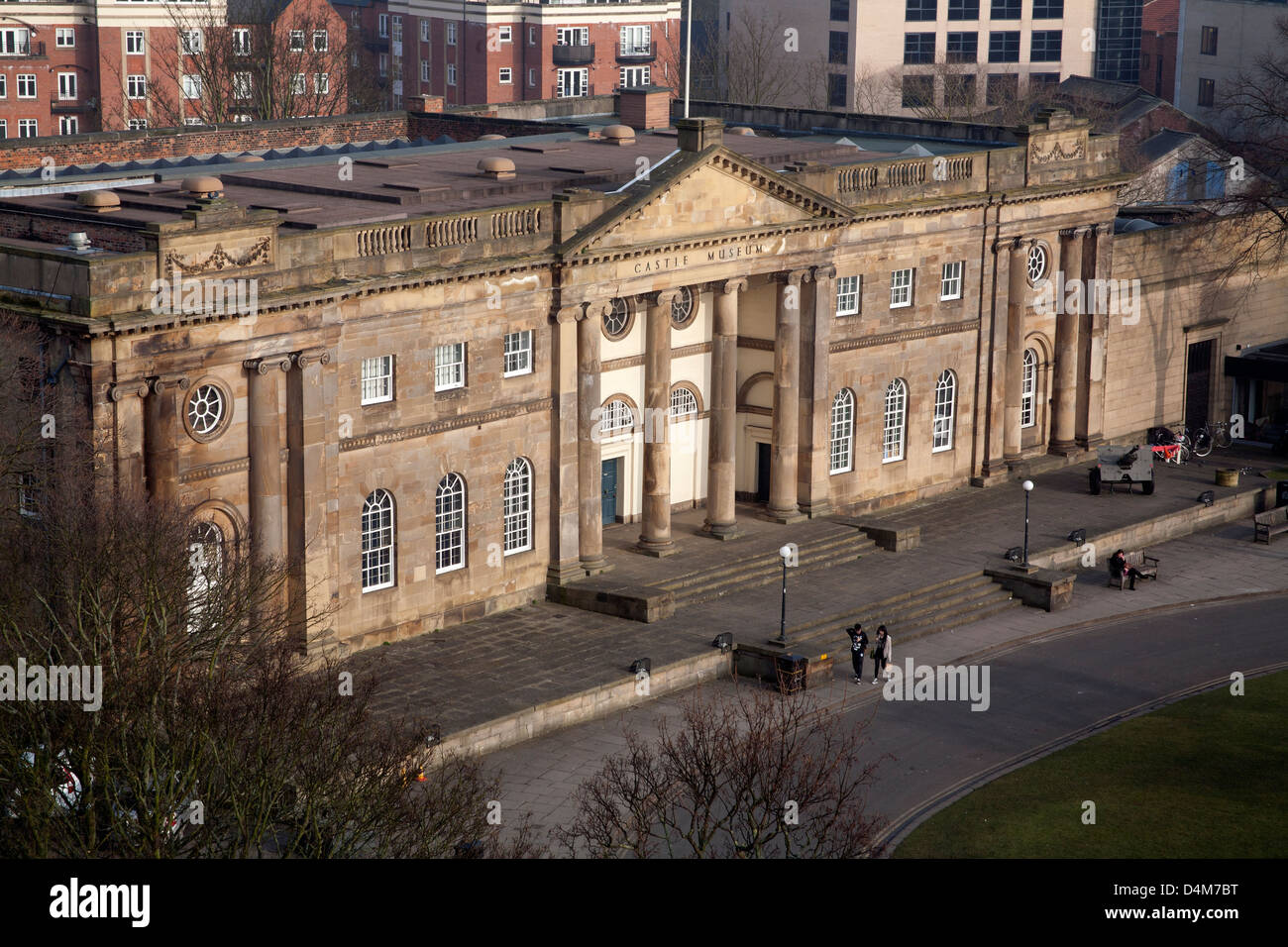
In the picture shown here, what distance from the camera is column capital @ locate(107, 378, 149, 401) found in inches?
1716

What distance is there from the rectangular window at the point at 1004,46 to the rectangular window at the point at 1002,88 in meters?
4.46

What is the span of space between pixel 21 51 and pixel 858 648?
82638 mm

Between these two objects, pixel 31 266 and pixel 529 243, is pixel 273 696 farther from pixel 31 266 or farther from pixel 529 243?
pixel 529 243

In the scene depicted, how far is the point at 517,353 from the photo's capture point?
54281mm

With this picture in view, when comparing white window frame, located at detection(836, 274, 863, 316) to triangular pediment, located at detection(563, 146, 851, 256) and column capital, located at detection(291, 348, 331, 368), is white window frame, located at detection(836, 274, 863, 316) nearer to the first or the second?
triangular pediment, located at detection(563, 146, 851, 256)

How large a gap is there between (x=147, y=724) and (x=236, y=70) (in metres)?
79.7

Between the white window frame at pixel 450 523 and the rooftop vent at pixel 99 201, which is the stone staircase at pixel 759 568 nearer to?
the white window frame at pixel 450 523

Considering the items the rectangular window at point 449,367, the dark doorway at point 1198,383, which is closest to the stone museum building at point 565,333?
the rectangular window at point 449,367

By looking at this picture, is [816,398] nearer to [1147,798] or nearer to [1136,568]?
[1136,568]

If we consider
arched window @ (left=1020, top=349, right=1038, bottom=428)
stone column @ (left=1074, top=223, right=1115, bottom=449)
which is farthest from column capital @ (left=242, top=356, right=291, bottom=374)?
stone column @ (left=1074, top=223, right=1115, bottom=449)

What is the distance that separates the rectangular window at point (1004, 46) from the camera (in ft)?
469

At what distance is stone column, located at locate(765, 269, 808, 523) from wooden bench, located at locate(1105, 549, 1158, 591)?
33.2 feet

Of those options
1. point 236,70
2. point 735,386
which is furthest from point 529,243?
point 236,70
